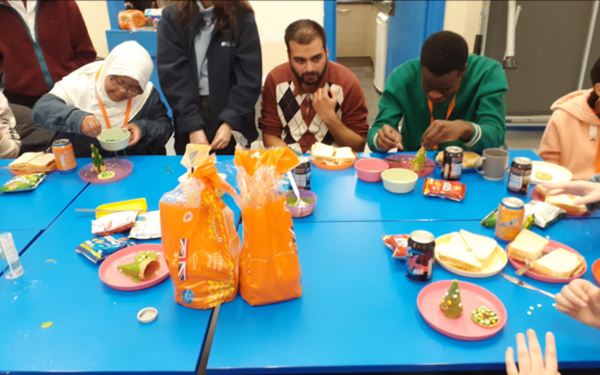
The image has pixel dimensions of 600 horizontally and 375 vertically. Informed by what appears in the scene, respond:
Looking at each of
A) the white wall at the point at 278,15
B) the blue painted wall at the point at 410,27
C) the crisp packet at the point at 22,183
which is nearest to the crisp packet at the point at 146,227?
the crisp packet at the point at 22,183

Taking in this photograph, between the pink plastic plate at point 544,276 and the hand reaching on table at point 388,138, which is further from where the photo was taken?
the hand reaching on table at point 388,138

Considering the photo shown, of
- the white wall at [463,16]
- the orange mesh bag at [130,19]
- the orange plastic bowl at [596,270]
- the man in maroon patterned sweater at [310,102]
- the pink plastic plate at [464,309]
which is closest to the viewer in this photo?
the pink plastic plate at [464,309]

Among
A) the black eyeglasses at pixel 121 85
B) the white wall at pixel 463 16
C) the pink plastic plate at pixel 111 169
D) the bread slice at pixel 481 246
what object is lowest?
the bread slice at pixel 481 246

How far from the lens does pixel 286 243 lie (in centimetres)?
113

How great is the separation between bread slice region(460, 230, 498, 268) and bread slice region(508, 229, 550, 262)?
0.05m

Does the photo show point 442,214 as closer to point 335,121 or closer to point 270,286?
point 270,286

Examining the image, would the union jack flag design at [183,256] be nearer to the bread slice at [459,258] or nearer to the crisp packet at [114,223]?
the crisp packet at [114,223]

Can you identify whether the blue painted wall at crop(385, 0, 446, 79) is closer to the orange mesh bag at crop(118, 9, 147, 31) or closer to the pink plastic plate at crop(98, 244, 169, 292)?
the orange mesh bag at crop(118, 9, 147, 31)

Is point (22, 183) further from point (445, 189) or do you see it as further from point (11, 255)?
point (445, 189)

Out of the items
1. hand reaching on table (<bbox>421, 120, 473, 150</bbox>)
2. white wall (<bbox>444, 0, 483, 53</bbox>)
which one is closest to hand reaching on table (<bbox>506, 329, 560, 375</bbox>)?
hand reaching on table (<bbox>421, 120, 473, 150</bbox>)

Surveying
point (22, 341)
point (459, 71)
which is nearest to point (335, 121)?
point (459, 71)

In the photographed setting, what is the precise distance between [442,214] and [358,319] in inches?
25.7

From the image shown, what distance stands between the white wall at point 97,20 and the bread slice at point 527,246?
4579mm

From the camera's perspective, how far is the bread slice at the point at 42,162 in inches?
78.1
